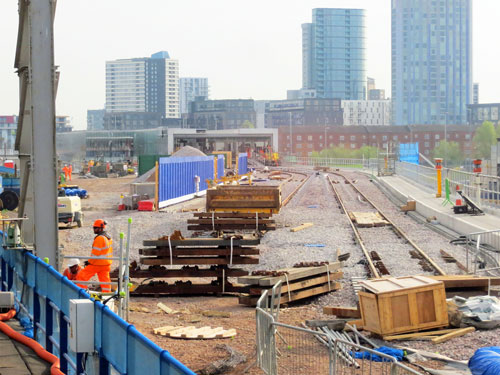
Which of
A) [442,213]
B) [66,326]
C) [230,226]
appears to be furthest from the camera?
[442,213]

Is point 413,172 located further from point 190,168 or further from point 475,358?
point 475,358

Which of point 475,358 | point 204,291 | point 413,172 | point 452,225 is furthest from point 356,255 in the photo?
point 413,172

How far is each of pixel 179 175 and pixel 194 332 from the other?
2854 centimetres

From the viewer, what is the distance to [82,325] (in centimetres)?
795

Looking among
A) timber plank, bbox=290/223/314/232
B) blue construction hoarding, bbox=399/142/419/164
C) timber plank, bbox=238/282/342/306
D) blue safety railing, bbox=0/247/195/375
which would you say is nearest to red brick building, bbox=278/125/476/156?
blue construction hoarding, bbox=399/142/419/164

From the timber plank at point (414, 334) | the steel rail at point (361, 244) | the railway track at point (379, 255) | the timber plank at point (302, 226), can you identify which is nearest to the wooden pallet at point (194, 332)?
the timber plank at point (414, 334)

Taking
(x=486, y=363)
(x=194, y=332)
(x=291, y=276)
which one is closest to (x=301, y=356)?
(x=194, y=332)

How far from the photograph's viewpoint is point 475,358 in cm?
905

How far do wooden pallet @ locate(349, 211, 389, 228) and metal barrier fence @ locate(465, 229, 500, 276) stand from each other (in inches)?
240

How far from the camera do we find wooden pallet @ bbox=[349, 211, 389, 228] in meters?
30.0

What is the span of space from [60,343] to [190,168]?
34.9 m

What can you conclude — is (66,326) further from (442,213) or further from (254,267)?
(442,213)

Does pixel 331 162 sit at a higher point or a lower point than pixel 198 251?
higher

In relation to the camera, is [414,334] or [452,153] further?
[452,153]
